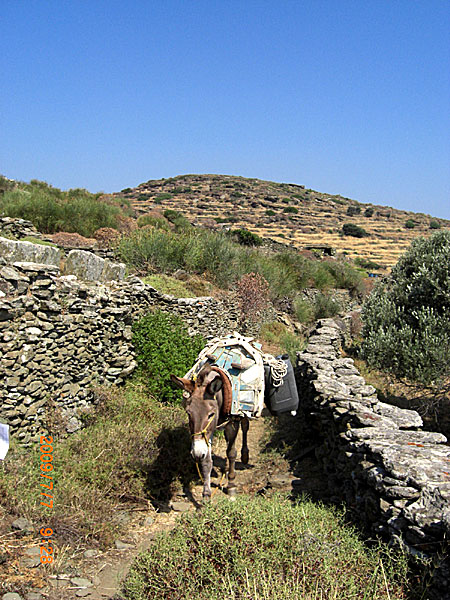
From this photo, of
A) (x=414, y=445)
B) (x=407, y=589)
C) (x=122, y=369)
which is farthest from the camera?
(x=122, y=369)

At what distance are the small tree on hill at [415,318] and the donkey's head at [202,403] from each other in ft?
19.3

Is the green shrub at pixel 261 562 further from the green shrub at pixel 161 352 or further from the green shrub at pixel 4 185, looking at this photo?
the green shrub at pixel 4 185

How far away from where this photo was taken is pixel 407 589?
139 inches

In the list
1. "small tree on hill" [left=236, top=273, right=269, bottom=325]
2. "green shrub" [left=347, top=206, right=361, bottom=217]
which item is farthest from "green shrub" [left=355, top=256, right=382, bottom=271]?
"green shrub" [left=347, top=206, right=361, bottom=217]

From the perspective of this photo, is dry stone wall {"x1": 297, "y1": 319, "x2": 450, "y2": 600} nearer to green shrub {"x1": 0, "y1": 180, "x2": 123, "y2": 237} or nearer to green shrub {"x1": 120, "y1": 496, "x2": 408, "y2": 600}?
green shrub {"x1": 120, "y1": 496, "x2": 408, "y2": 600}

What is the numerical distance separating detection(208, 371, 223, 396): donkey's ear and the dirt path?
1695mm

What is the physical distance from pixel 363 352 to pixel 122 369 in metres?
5.64

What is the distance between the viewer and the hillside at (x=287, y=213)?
193 ft

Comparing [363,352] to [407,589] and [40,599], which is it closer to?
[407,589]

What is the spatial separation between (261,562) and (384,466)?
1.60m

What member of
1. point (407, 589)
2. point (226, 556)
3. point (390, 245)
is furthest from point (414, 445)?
point (390, 245)

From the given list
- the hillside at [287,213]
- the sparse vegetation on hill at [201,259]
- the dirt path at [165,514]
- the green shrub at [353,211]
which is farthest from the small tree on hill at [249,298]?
the green shrub at [353,211]

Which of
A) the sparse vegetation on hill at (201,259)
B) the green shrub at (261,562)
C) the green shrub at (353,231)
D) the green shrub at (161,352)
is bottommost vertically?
the green shrub at (261,562)

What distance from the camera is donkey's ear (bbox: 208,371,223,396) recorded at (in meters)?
5.36
